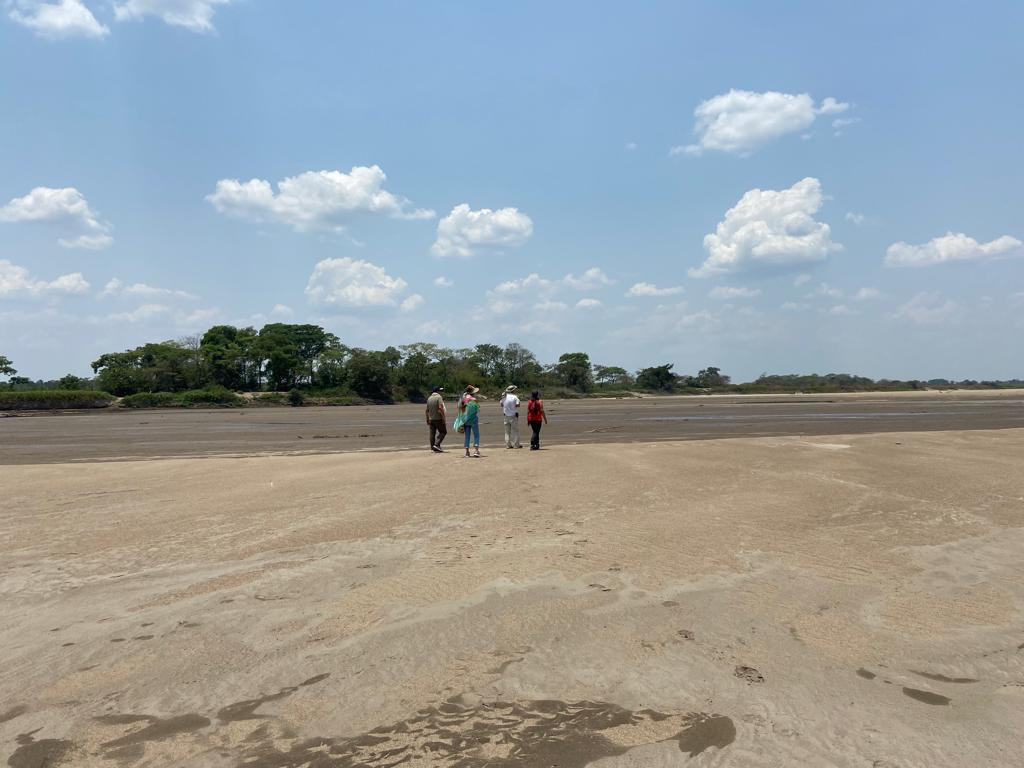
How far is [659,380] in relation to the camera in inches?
4345

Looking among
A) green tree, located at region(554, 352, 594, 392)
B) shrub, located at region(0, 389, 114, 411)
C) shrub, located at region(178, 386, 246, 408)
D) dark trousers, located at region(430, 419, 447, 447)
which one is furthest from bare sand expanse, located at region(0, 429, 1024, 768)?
green tree, located at region(554, 352, 594, 392)

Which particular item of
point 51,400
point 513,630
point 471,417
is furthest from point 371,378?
point 513,630

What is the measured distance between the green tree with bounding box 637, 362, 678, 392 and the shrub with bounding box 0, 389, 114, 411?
7773cm

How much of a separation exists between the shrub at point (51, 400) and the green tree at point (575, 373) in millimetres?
61459

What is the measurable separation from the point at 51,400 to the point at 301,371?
28.1m

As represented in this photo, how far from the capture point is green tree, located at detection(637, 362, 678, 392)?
110 metres

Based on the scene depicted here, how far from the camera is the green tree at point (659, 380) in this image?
360 ft

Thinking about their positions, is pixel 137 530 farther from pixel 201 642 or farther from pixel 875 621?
pixel 875 621

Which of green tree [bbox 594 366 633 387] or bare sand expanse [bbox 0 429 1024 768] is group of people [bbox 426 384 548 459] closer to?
bare sand expanse [bbox 0 429 1024 768]

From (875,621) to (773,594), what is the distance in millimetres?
855

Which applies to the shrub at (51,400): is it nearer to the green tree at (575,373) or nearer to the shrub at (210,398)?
the shrub at (210,398)

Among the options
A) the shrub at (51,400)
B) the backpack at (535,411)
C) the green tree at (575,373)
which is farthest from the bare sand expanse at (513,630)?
the green tree at (575,373)

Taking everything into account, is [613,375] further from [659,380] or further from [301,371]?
[301,371]

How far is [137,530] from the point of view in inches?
330
